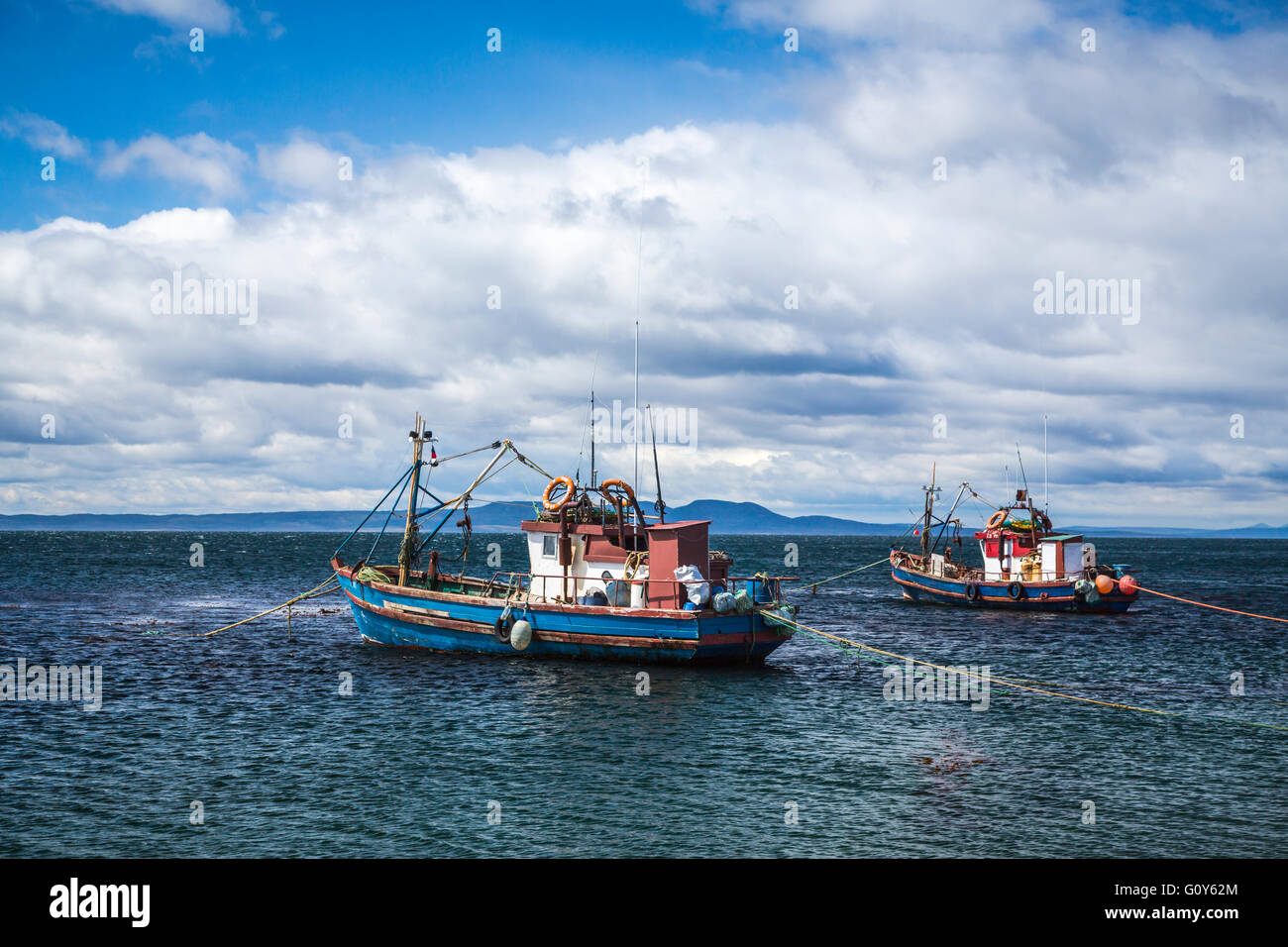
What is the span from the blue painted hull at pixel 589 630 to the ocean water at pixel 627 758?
816 millimetres

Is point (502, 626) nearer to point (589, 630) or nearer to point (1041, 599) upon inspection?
point (589, 630)

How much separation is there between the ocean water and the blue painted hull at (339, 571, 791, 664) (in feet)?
2.68

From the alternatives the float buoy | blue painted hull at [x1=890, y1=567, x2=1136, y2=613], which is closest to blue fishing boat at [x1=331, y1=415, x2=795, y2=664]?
the float buoy

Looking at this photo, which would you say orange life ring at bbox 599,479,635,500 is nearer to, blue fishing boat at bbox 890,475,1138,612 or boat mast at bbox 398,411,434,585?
boat mast at bbox 398,411,434,585

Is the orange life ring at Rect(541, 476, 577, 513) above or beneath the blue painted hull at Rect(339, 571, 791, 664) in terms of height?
above

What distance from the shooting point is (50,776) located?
2136cm

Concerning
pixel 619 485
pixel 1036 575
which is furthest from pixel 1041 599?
pixel 619 485

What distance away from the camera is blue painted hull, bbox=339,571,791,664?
34.8 metres

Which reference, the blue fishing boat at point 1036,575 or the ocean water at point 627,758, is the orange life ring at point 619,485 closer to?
the ocean water at point 627,758

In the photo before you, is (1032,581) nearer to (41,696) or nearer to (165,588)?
(41,696)

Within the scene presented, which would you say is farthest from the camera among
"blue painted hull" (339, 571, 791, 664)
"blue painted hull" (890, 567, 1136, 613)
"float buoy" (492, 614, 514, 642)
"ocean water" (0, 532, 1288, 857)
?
"blue painted hull" (890, 567, 1136, 613)
